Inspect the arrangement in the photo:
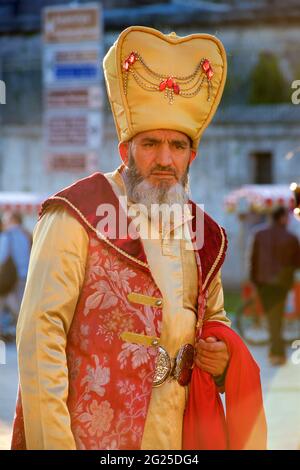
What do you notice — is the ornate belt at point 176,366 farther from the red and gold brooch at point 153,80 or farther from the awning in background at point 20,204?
the awning in background at point 20,204

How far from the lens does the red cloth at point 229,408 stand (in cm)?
438

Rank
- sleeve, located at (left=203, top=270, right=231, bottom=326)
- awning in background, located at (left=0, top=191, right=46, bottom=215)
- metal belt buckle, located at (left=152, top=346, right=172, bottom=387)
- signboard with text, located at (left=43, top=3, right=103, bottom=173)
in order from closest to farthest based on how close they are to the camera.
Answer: metal belt buckle, located at (left=152, top=346, right=172, bottom=387), sleeve, located at (left=203, top=270, right=231, bottom=326), signboard with text, located at (left=43, top=3, right=103, bottom=173), awning in background, located at (left=0, top=191, right=46, bottom=215)

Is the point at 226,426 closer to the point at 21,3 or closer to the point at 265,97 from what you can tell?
the point at 265,97

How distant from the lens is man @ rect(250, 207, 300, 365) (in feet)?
47.0

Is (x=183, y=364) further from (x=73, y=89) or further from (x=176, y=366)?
(x=73, y=89)

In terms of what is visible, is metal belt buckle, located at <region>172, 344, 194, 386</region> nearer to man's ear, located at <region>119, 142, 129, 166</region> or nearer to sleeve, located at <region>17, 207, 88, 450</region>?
sleeve, located at <region>17, 207, 88, 450</region>

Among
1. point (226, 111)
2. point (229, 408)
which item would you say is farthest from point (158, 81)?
point (226, 111)

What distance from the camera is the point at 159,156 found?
430cm

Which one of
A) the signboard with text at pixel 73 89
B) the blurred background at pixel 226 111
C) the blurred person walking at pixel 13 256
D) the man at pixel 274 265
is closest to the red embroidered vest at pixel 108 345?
the signboard with text at pixel 73 89
